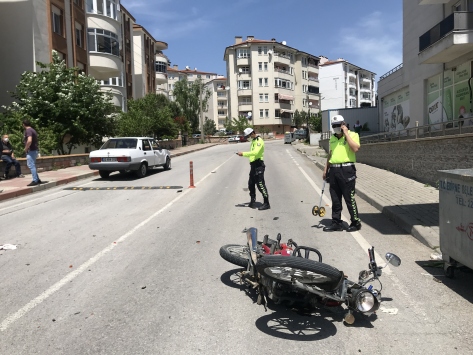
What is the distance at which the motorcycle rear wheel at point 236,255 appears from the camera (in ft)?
15.2

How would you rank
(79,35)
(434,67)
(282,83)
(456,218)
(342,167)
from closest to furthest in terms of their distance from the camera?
(456,218) < (342,167) < (434,67) < (79,35) < (282,83)

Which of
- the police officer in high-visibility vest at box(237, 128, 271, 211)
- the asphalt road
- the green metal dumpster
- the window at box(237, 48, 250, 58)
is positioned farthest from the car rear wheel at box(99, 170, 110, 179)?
the window at box(237, 48, 250, 58)

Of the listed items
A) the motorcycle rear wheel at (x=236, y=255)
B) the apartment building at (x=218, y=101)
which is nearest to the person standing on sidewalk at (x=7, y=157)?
the motorcycle rear wheel at (x=236, y=255)

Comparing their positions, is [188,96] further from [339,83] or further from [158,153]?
[158,153]

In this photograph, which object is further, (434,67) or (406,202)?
(434,67)

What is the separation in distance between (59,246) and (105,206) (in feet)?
12.8

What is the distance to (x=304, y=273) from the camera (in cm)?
357

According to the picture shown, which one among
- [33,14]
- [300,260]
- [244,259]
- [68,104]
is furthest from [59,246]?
[33,14]

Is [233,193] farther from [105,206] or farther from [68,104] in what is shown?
[68,104]

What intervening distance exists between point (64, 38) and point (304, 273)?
100.0ft

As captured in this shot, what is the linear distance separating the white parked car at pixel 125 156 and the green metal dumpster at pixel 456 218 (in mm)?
12808

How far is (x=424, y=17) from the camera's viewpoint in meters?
21.3

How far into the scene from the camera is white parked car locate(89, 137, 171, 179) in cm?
1584

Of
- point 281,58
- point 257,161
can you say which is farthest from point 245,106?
point 257,161
